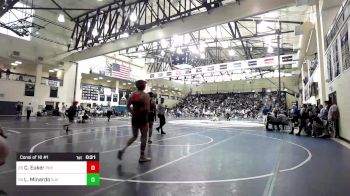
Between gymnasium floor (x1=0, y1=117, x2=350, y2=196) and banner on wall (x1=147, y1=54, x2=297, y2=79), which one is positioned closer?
gymnasium floor (x1=0, y1=117, x2=350, y2=196)

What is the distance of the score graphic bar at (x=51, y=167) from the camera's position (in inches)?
104

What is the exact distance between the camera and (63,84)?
27906 millimetres

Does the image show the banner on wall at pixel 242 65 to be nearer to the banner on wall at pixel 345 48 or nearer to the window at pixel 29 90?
the banner on wall at pixel 345 48

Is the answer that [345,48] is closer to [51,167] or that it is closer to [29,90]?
[51,167]

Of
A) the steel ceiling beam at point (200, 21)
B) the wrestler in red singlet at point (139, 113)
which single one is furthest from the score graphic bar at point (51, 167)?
the steel ceiling beam at point (200, 21)

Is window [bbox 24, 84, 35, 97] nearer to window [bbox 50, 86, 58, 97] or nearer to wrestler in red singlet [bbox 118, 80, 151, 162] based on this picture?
window [bbox 50, 86, 58, 97]

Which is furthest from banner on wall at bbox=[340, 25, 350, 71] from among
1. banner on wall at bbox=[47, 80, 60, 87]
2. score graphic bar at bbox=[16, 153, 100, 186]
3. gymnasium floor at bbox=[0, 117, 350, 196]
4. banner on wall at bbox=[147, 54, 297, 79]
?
banner on wall at bbox=[47, 80, 60, 87]

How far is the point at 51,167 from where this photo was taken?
2662 millimetres

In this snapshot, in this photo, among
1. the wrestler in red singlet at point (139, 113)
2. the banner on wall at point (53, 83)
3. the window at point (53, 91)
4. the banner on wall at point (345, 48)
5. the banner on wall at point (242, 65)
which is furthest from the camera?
A: the window at point (53, 91)

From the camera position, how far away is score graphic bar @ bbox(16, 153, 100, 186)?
265 centimetres

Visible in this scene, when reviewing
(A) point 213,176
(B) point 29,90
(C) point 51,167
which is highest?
(B) point 29,90

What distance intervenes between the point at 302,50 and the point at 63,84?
2544cm

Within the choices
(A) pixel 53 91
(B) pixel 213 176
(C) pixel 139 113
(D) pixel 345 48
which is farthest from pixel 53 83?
(B) pixel 213 176

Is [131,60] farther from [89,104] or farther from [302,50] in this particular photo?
[302,50]
